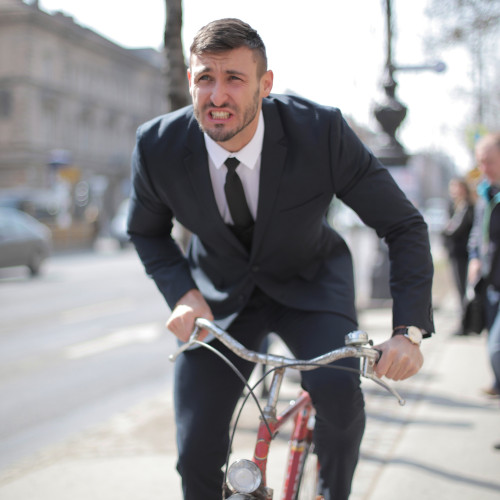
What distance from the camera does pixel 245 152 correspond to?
2.58m

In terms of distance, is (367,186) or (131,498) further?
(131,498)

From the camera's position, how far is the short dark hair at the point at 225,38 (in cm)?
227

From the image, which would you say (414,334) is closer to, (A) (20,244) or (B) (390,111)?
(B) (390,111)

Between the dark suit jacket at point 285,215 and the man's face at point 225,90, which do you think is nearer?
the man's face at point 225,90

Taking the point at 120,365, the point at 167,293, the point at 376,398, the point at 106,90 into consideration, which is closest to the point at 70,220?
the point at 106,90

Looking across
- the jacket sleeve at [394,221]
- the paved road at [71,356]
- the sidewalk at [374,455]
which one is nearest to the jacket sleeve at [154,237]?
the jacket sleeve at [394,221]

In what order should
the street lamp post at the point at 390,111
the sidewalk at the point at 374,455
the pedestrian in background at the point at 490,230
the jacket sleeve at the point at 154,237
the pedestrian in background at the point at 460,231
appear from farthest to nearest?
the pedestrian in background at the point at 460,231, the street lamp post at the point at 390,111, the pedestrian in background at the point at 490,230, the sidewalk at the point at 374,455, the jacket sleeve at the point at 154,237

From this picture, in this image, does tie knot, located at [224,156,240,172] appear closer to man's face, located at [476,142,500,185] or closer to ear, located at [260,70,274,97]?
ear, located at [260,70,274,97]

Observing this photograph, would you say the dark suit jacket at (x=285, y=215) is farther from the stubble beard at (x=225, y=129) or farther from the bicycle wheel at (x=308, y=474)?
the bicycle wheel at (x=308, y=474)

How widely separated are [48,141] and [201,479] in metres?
53.6

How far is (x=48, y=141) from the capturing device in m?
53.7

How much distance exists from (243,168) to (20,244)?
17.3m

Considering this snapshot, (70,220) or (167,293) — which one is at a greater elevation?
(167,293)

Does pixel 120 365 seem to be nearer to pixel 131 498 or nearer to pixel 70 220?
pixel 131 498
